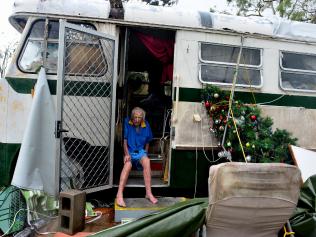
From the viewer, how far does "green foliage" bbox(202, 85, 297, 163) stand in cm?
466

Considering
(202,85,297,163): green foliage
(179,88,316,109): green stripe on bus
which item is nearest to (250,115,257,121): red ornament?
(202,85,297,163): green foliage

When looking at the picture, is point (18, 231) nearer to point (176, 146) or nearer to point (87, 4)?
point (176, 146)

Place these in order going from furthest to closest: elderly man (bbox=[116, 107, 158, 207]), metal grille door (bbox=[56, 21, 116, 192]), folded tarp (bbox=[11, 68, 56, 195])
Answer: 1. elderly man (bbox=[116, 107, 158, 207])
2. metal grille door (bbox=[56, 21, 116, 192])
3. folded tarp (bbox=[11, 68, 56, 195])

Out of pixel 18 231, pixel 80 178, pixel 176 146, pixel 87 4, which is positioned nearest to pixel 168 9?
pixel 87 4

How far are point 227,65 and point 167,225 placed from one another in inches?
109

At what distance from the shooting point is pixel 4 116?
4434mm

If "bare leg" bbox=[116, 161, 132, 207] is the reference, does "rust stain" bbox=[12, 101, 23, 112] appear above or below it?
above

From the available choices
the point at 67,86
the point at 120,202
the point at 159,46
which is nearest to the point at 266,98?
the point at 159,46

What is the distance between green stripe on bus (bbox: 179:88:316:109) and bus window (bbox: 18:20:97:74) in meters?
1.38

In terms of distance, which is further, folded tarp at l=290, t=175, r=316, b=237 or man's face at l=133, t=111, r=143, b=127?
man's face at l=133, t=111, r=143, b=127

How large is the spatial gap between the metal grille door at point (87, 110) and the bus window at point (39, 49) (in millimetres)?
119

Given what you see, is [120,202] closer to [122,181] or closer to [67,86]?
[122,181]

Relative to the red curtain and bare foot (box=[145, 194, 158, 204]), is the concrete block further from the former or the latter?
the red curtain

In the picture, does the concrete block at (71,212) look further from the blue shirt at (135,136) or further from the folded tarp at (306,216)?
the folded tarp at (306,216)
